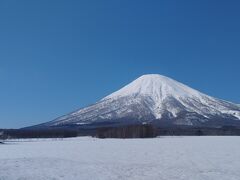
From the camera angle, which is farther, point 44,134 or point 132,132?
point 44,134

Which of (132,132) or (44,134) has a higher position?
(44,134)

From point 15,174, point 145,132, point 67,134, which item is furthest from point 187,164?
point 67,134

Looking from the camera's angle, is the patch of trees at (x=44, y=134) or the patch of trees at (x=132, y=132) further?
the patch of trees at (x=44, y=134)

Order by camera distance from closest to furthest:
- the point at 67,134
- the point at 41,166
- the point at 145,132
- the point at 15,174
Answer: the point at 15,174 < the point at 41,166 < the point at 145,132 < the point at 67,134

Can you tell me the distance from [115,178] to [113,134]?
9167 centimetres

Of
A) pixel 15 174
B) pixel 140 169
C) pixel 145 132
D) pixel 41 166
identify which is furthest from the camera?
pixel 145 132

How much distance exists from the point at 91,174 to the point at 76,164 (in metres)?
4.84

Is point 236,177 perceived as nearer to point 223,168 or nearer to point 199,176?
point 199,176

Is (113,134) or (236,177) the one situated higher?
(113,134)

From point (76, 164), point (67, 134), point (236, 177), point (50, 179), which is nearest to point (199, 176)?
point (236, 177)

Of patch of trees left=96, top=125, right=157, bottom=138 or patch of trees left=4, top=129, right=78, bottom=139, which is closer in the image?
patch of trees left=96, top=125, right=157, bottom=138

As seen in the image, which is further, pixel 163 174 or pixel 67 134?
pixel 67 134

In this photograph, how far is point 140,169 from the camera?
22.6m

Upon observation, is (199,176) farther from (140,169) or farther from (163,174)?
(140,169)
